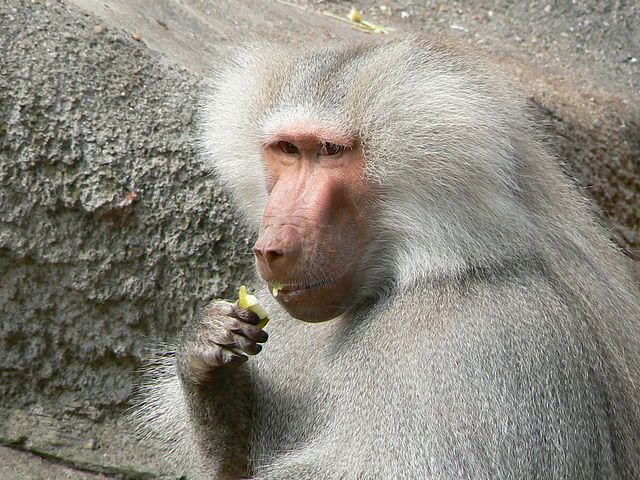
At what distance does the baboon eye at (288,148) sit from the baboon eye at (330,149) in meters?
0.12

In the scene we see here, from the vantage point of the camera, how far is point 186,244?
143 inches

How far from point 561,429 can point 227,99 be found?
1.58 metres

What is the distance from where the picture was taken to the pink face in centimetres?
244

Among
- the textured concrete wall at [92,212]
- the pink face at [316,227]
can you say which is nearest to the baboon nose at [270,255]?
the pink face at [316,227]

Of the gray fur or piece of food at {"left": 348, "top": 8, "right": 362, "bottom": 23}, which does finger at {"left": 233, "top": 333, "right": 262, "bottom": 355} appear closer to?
the gray fur

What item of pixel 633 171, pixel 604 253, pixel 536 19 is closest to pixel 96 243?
pixel 604 253

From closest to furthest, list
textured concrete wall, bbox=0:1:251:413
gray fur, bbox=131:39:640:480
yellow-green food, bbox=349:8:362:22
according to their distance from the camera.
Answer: gray fur, bbox=131:39:640:480
textured concrete wall, bbox=0:1:251:413
yellow-green food, bbox=349:8:362:22

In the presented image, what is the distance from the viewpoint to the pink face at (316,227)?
244cm

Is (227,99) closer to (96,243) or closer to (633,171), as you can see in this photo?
(96,243)

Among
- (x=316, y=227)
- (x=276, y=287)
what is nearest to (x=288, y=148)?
(x=316, y=227)

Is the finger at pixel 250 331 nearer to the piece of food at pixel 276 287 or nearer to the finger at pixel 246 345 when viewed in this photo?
the finger at pixel 246 345

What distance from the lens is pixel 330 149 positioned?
2.60 metres

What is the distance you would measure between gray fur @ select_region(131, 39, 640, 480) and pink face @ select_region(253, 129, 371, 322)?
2.5 inches

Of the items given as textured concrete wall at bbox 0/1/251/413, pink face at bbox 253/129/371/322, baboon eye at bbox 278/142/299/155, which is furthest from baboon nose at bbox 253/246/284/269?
textured concrete wall at bbox 0/1/251/413
